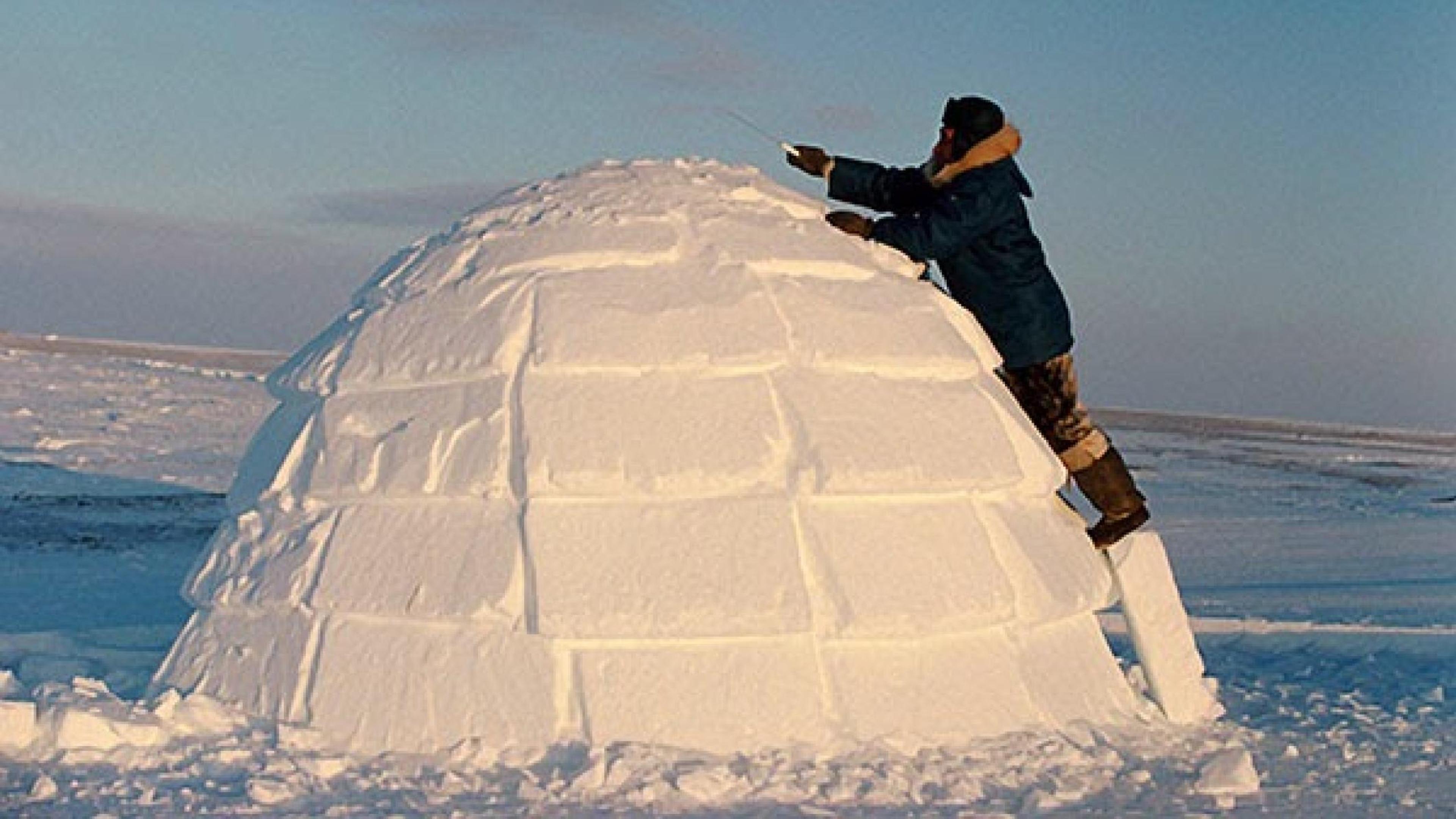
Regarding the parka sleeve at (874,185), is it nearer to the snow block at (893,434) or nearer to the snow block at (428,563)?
the snow block at (893,434)

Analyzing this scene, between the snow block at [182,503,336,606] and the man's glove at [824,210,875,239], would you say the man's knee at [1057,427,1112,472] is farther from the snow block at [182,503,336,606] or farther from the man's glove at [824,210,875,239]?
the snow block at [182,503,336,606]

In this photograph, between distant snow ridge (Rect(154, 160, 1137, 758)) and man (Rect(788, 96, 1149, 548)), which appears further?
man (Rect(788, 96, 1149, 548))

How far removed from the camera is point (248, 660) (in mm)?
5195

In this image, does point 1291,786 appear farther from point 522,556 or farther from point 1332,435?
point 1332,435

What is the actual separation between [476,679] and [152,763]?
0.94 meters

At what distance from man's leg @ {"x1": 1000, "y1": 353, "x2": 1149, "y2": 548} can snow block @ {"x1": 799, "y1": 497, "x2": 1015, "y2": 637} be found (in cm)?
82

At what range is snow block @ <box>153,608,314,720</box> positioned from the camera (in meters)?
5.02

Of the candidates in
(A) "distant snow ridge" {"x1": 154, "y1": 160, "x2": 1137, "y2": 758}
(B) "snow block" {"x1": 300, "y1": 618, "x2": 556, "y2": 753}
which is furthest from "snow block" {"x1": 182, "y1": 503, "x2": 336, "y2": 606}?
(B) "snow block" {"x1": 300, "y1": 618, "x2": 556, "y2": 753}

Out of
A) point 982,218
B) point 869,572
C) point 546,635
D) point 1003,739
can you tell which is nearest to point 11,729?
point 546,635

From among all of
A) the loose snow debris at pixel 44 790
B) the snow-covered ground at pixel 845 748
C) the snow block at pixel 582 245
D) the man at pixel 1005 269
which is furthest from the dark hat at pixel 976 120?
the loose snow debris at pixel 44 790

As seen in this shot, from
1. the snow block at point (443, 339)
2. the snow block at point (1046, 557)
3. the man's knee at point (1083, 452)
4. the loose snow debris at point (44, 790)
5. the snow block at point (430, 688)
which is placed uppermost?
the snow block at point (443, 339)

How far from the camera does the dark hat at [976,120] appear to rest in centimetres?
550

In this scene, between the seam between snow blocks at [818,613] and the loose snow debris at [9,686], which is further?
the loose snow debris at [9,686]

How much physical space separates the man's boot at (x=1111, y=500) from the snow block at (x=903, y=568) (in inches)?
32.8
